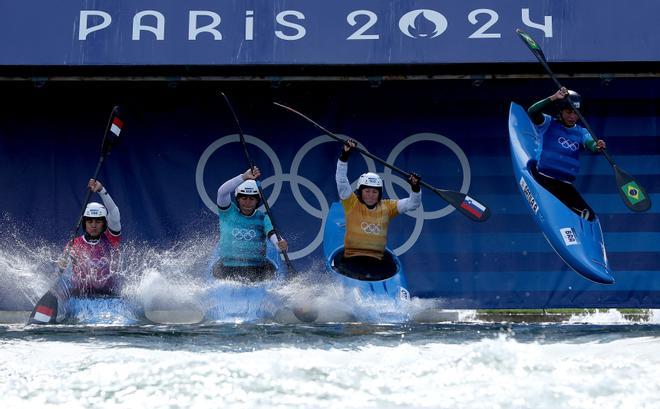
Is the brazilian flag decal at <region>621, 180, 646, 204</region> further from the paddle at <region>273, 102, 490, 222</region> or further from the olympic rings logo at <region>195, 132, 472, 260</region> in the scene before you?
the olympic rings logo at <region>195, 132, 472, 260</region>

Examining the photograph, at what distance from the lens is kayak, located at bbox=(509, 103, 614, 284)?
30.4ft

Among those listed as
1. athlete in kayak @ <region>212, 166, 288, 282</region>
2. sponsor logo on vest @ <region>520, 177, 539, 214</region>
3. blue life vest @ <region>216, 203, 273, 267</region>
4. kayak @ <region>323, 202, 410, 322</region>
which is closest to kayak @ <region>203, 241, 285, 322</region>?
athlete in kayak @ <region>212, 166, 288, 282</region>

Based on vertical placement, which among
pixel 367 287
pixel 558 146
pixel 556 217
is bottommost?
pixel 367 287

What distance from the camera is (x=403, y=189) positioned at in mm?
9578

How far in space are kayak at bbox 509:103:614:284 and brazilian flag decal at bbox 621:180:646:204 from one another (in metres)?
0.34

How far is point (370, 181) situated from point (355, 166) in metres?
0.58

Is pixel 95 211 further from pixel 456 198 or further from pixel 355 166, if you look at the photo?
pixel 456 198

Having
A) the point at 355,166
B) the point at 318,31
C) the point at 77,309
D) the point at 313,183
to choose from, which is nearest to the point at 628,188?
the point at 355,166

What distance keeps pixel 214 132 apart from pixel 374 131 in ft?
4.25

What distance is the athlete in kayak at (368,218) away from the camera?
9016 mm

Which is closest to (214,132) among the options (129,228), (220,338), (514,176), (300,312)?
(129,228)

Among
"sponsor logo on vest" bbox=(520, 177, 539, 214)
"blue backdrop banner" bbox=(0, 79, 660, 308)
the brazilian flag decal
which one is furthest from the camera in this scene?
"blue backdrop banner" bbox=(0, 79, 660, 308)

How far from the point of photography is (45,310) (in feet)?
28.3

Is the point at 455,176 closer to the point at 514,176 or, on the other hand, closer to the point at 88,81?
the point at 514,176
